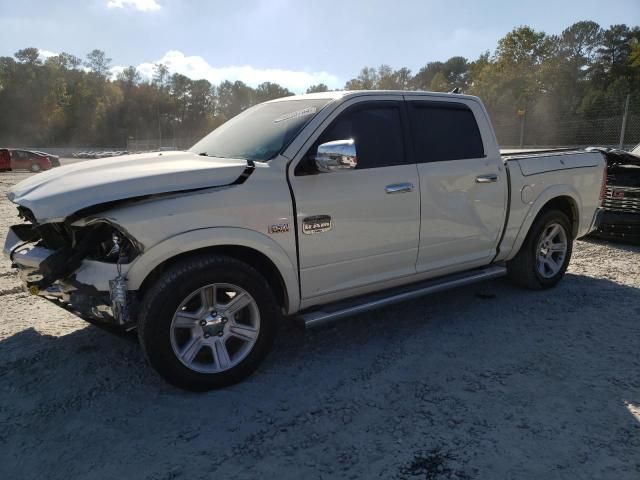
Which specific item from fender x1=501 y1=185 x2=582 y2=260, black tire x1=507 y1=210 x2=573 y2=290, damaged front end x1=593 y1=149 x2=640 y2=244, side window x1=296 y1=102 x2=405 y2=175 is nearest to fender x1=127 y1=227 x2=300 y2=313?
side window x1=296 y1=102 x2=405 y2=175

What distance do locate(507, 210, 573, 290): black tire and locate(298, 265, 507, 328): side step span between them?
477mm

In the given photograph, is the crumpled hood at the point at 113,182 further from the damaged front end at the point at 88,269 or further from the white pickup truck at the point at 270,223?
the damaged front end at the point at 88,269

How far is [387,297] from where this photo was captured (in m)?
3.92

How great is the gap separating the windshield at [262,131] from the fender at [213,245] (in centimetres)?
66

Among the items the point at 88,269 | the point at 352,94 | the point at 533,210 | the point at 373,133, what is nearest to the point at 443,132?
the point at 373,133

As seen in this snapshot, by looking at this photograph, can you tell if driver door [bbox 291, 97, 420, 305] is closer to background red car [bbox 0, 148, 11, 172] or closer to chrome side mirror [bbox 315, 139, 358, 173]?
chrome side mirror [bbox 315, 139, 358, 173]

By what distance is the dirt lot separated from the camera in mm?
2539

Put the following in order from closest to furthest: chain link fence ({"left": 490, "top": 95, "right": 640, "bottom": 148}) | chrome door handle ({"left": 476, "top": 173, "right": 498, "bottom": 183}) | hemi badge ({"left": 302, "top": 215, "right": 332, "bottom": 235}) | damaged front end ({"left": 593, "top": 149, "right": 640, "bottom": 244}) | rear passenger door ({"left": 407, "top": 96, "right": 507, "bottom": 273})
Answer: hemi badge ({"left": 302, "top": 215, "right": 332, "bottom": 235}) → rear passenger door ({"left": 407, "top": 96, "right": 507, "bottom": 273}) → chrome door handle ({"left": 476, "top": 173, "right": 498, "bottom": 183}) → damaged front end ({"left": 593, "top": 149, "right": 640, "bottom": 244}) → chain link fence ({"left": 490, "top": 95, "right": 640, "bottom": 148})

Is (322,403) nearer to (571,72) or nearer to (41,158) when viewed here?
(41,158)

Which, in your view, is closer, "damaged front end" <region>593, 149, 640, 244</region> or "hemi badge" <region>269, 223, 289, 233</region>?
"hemi badge" <region>269, 223, 289, 233</region>

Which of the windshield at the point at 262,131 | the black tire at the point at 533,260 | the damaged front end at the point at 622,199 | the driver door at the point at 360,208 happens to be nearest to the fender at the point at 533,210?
the black tire at the point at 533,260

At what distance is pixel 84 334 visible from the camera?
4137 millimetres

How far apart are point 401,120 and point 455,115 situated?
2.35 ft

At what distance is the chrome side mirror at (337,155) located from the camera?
3221 millimetres
